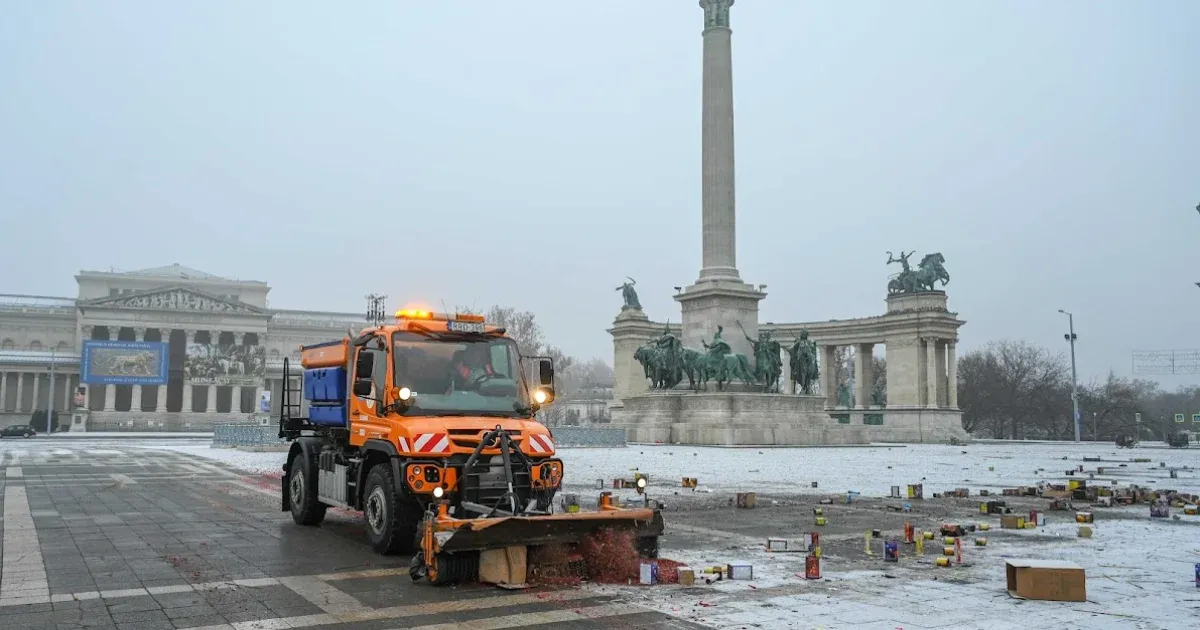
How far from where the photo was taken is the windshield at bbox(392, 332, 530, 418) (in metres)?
10.7

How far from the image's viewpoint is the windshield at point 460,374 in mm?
10672

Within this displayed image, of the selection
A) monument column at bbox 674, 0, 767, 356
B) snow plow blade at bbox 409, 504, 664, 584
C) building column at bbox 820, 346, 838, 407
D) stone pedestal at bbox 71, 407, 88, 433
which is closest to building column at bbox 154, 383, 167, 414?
stone pedestal at bbox 71, 407, 88, 433

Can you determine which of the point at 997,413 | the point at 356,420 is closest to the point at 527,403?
the point at 356,420

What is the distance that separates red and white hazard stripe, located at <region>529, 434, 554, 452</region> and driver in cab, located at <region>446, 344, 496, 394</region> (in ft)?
3.67

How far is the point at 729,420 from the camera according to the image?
43.7 metres

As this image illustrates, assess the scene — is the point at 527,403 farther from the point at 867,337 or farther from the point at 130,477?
the point at 867,337

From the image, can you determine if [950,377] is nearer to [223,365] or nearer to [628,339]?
[628,339]

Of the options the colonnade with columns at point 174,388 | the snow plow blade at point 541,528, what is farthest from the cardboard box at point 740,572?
the colonnade with columns at point 174,388

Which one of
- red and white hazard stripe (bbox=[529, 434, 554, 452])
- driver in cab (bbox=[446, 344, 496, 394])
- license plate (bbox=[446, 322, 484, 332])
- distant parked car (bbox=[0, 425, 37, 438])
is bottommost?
distant parked car (bbox=[0, 425, 37, 438])

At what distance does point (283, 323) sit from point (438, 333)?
400 feet

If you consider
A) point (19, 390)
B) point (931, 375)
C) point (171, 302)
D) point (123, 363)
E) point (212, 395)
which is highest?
point (171, 302)

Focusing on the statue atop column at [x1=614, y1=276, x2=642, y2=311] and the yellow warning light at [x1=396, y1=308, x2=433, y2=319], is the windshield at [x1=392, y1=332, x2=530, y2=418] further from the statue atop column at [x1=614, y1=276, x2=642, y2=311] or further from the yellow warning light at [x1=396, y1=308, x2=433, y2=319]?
the statue atop column at [x1=614, y1=276, x2=642, y2=311]

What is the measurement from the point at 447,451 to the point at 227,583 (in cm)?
243

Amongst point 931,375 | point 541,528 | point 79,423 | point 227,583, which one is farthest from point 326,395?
point 79,423
